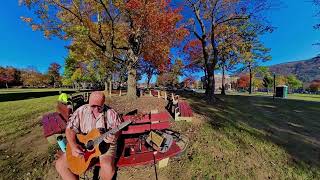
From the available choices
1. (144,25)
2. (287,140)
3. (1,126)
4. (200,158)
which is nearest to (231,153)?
(200,158)

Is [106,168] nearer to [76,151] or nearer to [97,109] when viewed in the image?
[76,151]

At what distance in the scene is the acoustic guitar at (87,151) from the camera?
4.25m

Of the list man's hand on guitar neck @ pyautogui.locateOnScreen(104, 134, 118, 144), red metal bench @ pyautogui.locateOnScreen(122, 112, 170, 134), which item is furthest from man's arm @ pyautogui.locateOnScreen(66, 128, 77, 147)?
red metal bench @ pyautogui.locateOnScreen(122, 112, 170, 134)

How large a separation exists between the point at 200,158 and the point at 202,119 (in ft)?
11.8

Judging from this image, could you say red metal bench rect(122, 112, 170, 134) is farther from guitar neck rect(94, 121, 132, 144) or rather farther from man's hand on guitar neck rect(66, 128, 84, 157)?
man's hand on guitar neck rect(66, 128, 84, 157)

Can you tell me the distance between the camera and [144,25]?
48.0 ft

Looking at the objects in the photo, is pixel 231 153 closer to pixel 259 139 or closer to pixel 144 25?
pixel 259 139

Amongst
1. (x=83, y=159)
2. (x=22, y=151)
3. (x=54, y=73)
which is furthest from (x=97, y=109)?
(x=54, y=73)

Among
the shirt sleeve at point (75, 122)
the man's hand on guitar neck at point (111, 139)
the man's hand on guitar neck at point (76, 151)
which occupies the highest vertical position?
the shirt sleeve at point (75, 122)

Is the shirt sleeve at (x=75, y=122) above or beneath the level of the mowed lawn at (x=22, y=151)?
above

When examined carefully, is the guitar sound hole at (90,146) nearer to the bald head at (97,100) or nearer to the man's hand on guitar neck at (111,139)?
the man's hand on guitar neck at (111,139)

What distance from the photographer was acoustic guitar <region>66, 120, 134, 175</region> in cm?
425

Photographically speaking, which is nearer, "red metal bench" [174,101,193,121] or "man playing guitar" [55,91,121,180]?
"man playing guitar" [55,91,121,180]

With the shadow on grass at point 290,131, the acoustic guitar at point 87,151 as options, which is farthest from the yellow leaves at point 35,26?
the acoustic guitar at point 87,151
